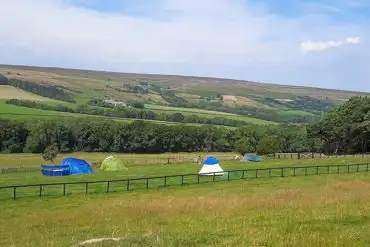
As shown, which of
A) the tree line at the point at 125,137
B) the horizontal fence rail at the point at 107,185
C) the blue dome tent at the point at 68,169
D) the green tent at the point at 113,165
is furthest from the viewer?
the tree line at the point at 125,137

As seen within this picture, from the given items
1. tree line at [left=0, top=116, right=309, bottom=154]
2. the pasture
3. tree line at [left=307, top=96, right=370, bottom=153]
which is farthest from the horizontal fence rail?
tree line at [left=0, top=116, right=309, bottom=154]

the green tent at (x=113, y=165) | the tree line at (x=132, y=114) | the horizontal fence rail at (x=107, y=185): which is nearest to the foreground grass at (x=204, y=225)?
the horizontal fence rail at (x=107, y=185)

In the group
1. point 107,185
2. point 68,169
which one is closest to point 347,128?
point 68,169

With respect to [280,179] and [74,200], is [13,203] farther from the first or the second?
[280,179]

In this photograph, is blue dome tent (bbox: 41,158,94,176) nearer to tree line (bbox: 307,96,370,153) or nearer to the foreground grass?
the foreground grass

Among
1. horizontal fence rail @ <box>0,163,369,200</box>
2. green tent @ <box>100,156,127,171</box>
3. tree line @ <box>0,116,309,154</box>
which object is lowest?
tree line @ <box>0,116,309,154</box>

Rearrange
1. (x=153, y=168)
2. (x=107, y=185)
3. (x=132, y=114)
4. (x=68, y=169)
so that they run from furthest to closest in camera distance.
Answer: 1. (x=132, y=114)
2. (x=153, y=168)
3. (x=68, y=169)
4. (x=107, y=185)

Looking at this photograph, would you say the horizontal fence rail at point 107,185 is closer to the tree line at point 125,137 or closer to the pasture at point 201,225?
the pasture at point 201,225

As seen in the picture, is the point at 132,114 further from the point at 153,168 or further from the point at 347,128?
the point at 153,168

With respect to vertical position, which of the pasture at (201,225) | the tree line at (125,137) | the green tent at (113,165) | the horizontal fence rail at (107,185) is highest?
the pasture at (201,225)

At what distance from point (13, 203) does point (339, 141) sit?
89331mm

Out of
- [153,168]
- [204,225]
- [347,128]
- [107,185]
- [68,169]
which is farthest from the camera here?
[347,128]

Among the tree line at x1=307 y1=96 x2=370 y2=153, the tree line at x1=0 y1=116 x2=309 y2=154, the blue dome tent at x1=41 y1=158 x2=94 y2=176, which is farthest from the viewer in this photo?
the tree line at x1=0 y1=116 x2=309 y2=154

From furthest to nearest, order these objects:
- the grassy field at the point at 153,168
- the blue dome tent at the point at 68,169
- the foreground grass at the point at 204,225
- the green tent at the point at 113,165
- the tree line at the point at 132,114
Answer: the tree line at the point at 132,114 → the green tent at the point at 113,165 → the blue dome tent at the point at 68,169 → the grassy field at the point at 153,168 → the foreground grass at the point at 204,225
